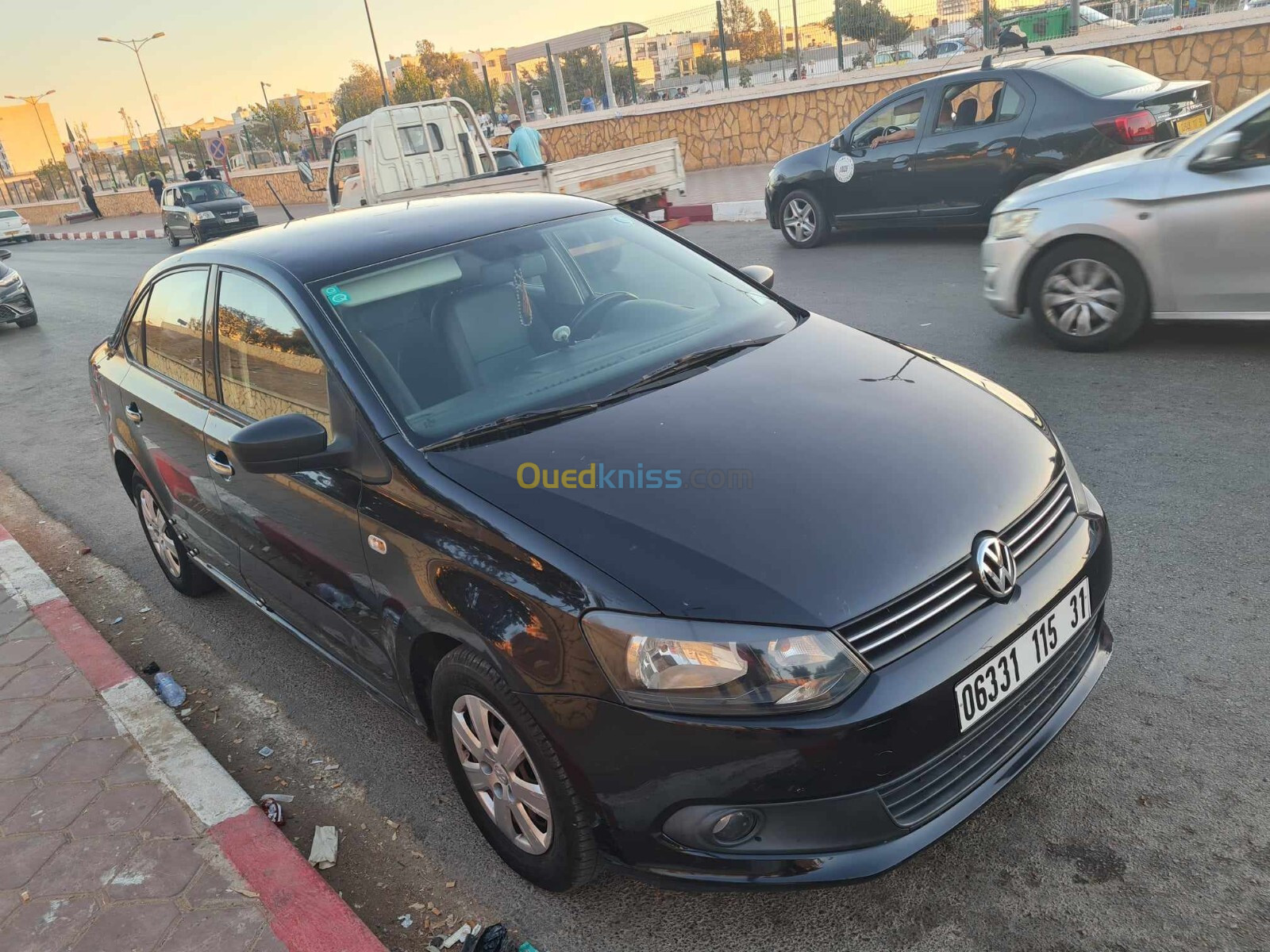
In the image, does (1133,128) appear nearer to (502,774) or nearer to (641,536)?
(641,536)

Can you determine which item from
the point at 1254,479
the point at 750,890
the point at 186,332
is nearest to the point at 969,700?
the point at 750,890

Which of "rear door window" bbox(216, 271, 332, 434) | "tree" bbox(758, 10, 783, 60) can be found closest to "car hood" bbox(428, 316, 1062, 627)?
"rear door window" bbox(216, 271, 332, 434)

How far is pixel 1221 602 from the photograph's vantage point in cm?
332

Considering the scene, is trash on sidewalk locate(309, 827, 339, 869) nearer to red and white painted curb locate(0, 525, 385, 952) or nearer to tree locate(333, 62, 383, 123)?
red and white painted curb locate(0, 525, 385, 952)

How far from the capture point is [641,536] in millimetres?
2242

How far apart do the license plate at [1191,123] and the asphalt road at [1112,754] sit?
3.57 meters

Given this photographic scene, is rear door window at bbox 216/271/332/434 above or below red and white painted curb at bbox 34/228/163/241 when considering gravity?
above

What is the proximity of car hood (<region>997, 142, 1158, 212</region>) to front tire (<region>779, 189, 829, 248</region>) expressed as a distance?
4.63 m

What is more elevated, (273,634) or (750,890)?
(750,890)

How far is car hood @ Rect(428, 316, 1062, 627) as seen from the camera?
2129mm

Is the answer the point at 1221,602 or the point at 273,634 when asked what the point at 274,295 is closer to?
the point at 273,634

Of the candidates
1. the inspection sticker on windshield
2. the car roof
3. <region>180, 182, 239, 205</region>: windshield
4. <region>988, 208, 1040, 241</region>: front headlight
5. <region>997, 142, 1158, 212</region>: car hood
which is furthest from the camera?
<region>180, 182, 239, 205</region>: windshield

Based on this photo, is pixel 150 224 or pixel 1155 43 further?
pixel 150 224

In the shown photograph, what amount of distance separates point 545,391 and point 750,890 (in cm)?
150
